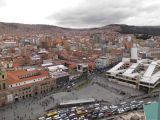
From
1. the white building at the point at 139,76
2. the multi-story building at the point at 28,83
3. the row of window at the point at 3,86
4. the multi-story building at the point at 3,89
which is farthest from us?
the white building at the point at 139,76

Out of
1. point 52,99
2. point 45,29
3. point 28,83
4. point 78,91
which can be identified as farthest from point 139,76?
point 45,29

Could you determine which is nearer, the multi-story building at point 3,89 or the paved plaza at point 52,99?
the paved plaza at point 52,99

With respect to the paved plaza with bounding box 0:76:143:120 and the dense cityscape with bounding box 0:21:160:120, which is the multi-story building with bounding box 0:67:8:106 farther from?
the paved plaza with bounding box 0:76:143:120

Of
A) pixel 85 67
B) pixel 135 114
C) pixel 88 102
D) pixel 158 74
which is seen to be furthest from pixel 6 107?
pixel 158 74

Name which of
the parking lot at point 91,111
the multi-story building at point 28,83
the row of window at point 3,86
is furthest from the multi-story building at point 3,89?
the parking lot at point 91,111

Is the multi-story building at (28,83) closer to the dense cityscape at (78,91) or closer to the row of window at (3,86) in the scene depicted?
the dense cityscape at (78,91)

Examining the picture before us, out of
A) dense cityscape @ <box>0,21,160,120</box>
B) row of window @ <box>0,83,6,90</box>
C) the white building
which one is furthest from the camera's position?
the white building

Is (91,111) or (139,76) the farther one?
(139,76)

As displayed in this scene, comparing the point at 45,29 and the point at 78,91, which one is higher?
the point at 45,29

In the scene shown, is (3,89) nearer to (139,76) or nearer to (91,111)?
(91,111)

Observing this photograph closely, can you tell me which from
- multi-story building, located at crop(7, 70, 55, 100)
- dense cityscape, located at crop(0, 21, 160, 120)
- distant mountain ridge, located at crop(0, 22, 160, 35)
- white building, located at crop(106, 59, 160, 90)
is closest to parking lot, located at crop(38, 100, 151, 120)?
dense cityscape, located at crop(0, 21, 160, 120)

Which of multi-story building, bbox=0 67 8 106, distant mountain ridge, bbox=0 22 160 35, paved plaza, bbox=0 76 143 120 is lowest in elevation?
paved plaza, bbox=0 76 143 120

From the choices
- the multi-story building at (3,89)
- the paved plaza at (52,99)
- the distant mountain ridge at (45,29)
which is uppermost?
the distant mountain ridge at (45,29)
